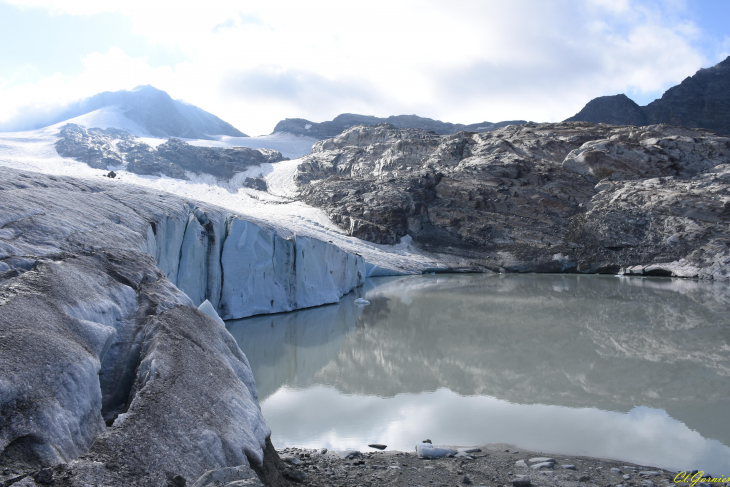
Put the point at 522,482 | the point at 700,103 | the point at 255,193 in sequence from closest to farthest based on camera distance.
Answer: the point at 522,482 → the point at 255,193 → the point at 700,103

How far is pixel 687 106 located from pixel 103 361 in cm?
7578

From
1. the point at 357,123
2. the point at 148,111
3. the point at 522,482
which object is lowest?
the point at 522,482

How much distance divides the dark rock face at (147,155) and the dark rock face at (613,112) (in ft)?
164

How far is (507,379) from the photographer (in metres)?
6.84

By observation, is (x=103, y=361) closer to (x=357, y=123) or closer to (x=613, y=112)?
(x=613, y=112)

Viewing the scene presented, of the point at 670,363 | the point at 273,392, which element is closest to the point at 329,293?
the point at 273,392

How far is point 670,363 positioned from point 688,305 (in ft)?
27.9

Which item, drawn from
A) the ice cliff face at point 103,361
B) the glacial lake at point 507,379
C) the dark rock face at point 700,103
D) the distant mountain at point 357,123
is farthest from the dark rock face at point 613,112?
the ice cliff face at point 103,361

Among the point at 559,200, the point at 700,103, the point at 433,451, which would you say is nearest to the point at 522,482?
the point at 433,451

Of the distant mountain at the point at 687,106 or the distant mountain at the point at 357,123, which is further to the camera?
the distant mountain at the point at 357,123

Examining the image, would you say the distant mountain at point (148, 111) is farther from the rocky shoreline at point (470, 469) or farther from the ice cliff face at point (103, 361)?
the rocky shoreline at point (470, 469)

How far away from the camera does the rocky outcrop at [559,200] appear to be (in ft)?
86.4

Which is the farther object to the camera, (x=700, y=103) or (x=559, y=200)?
(x=700, y=103)

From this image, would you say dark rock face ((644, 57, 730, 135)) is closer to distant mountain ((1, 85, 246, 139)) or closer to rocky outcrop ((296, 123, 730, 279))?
rocky outcrop ((296, 123, 730, 279))
